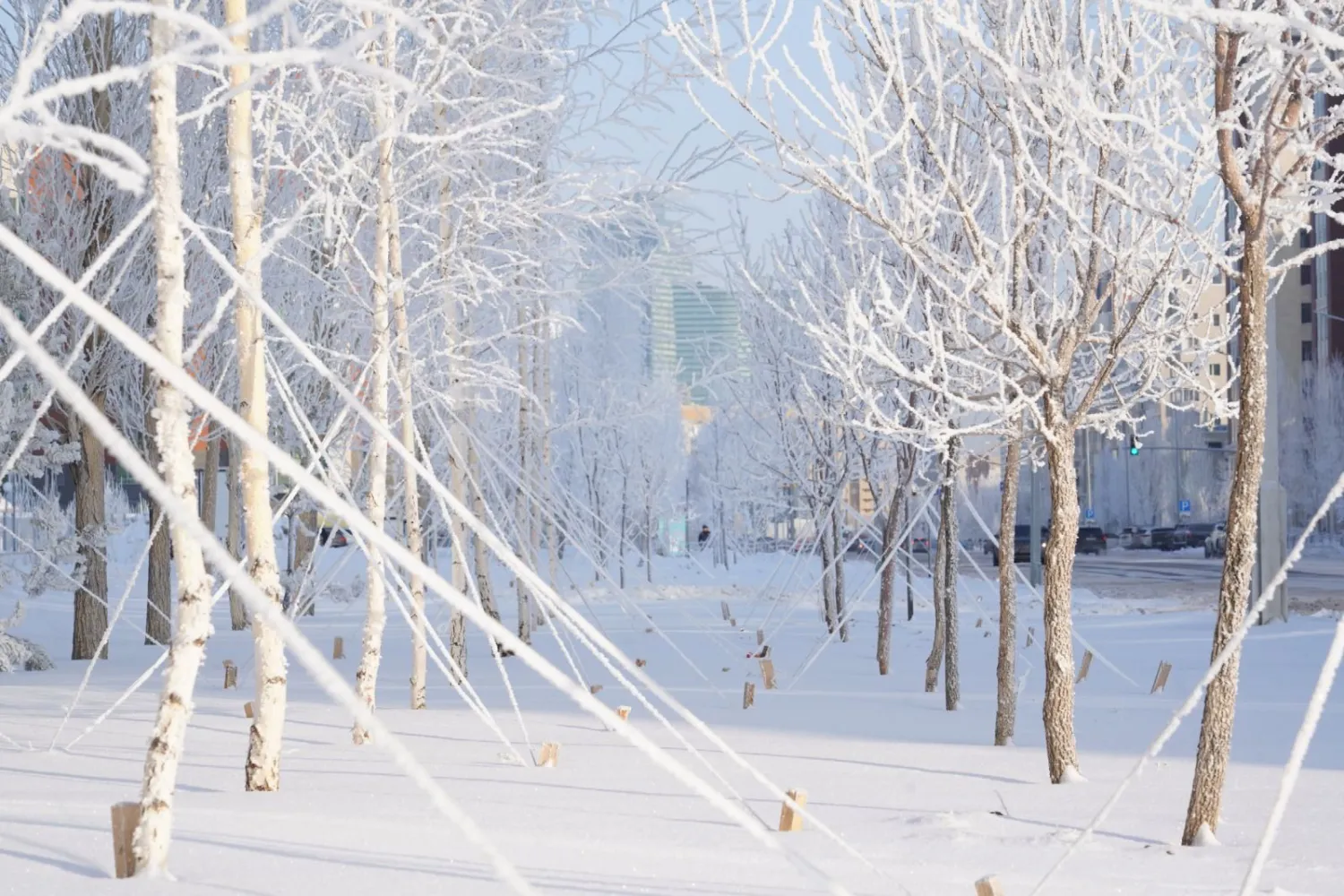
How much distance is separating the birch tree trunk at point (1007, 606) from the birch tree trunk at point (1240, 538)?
3054 millimetres

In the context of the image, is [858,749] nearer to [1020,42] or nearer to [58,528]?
[1020,42]

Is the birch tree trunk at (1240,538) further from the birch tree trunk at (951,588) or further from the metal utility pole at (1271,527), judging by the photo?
the metal utility pole at (1271,527)

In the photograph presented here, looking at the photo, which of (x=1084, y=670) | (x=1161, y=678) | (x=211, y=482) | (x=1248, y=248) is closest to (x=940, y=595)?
(x=1161, y=678)

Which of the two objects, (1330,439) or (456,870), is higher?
(1330,439)

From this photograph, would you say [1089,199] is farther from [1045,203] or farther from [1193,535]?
[1193,535]

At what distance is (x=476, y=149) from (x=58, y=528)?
793 cm

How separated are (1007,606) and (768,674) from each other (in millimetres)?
4925

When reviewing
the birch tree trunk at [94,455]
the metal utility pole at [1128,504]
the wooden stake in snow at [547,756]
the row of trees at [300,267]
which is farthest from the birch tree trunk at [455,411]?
the metal utility pole at [1128,504]

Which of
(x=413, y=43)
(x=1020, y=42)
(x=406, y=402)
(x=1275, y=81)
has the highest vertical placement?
(x=413, y=43)

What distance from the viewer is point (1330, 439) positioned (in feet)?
180

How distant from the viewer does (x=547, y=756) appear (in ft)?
27.9

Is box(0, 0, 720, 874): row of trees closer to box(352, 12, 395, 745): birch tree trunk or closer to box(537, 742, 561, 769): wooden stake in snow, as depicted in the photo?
box(352, 12, 395, 745): birch tree trunk

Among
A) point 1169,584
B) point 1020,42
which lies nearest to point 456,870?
point 1020,42

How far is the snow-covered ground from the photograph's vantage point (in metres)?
5.09
